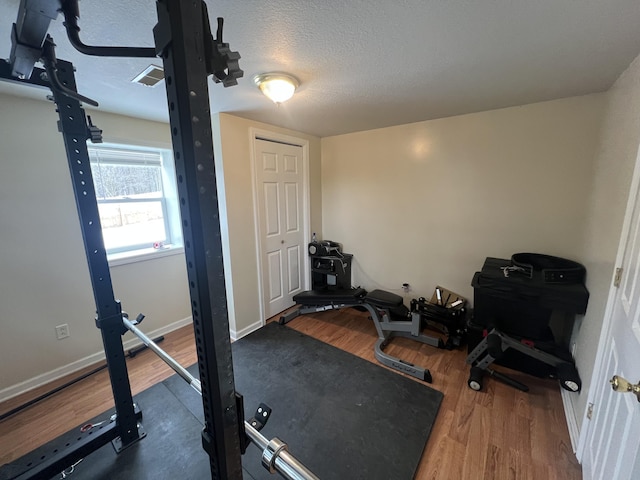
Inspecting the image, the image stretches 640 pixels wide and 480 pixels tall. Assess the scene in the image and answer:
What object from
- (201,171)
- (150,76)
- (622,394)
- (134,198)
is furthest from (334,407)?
(134,198)

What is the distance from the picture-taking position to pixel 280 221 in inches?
123

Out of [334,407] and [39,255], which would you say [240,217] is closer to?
[39,255]

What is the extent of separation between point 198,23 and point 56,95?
4.13ft

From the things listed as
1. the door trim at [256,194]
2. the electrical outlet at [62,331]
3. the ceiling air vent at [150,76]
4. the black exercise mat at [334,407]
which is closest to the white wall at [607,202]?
the black exercise mat at [334,407]

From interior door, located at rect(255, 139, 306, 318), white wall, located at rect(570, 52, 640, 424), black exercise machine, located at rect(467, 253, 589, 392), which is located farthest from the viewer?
interior door, located at rect(255, 139, 306, 318)

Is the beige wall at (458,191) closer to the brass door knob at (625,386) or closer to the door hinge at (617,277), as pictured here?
the door hinge at (617,277)

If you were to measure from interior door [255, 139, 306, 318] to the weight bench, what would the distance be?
1.04 ft

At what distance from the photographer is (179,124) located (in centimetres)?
50

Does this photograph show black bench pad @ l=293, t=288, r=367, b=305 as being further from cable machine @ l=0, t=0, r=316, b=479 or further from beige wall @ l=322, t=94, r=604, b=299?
cable machine @ l=0, t=0, r=316, b=479

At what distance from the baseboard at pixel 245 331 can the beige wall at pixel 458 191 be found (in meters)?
1.40

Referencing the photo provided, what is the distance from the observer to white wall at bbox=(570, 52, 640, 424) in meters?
1.37

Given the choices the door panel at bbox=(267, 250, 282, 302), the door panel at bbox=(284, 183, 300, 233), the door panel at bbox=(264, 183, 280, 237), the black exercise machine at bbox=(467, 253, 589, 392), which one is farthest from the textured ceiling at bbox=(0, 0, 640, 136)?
the door panel at bbox=(267, 250, 282, 302)

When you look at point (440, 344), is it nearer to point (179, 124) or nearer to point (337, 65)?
point (337, 65)

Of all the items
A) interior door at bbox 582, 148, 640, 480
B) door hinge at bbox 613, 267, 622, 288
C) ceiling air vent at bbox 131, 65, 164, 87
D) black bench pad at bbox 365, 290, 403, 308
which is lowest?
black bench pad at bbox 365, 290, 403, 308
